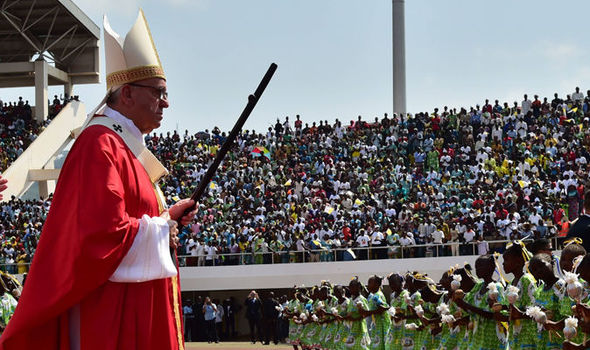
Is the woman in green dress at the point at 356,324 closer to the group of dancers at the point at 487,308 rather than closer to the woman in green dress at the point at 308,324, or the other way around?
the group of dancers at the point at 487,308

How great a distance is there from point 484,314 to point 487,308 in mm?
68

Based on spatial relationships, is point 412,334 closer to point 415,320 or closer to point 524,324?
point 415,320

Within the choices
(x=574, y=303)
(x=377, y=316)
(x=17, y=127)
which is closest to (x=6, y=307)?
(x=377, y=316)

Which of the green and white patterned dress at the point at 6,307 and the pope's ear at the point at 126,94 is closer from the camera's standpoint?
the pope's ear at the point at 126,94

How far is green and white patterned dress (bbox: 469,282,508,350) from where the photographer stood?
30.7ft

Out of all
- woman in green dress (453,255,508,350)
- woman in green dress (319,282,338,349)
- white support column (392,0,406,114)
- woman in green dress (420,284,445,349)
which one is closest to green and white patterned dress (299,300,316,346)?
woman in green dress (319,282,338,349)

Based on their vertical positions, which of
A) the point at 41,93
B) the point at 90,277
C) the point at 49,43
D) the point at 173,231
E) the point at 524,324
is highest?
the point at 49,43

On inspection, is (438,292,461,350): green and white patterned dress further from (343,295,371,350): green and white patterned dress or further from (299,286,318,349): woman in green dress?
(299,286,318,349): woman in green dress

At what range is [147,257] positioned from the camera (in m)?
4.58

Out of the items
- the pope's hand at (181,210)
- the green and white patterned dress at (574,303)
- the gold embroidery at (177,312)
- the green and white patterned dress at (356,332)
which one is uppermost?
the pope's hand at (181,210)

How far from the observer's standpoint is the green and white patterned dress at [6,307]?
38.5ft

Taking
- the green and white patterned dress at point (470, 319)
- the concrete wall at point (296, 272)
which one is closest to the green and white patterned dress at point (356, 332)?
the green and white patterned dress at point (470, 319)

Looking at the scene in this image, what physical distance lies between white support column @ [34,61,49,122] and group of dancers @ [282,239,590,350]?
98.4ft

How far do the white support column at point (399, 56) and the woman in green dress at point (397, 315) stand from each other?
128ft
